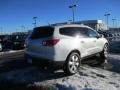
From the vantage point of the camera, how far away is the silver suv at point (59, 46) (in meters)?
8.96

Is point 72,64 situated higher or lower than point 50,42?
lower

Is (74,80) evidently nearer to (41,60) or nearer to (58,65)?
(58,65)

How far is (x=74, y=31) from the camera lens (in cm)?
1014

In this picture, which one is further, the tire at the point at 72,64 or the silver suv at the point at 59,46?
the tire at the point at 72,64

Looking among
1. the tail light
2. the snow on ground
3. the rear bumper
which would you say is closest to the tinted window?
the tail light

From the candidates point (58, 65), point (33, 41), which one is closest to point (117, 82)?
point (58, 65)

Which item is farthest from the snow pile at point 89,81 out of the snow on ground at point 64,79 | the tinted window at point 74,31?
the tinted window at point 74,31

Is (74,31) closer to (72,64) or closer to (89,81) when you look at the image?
(72,64)

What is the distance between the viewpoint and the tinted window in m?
9.65

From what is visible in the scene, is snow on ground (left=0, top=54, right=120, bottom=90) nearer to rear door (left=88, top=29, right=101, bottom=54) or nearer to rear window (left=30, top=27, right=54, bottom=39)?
rear door (left=88, top=29, right=101, bottom=54)

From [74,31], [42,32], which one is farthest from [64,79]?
[74,31]

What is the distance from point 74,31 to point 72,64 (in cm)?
133

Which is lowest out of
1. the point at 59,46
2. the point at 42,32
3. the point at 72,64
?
the point at 72,64

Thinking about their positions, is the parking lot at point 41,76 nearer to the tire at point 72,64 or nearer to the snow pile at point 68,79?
the snow pile at point 68,79
